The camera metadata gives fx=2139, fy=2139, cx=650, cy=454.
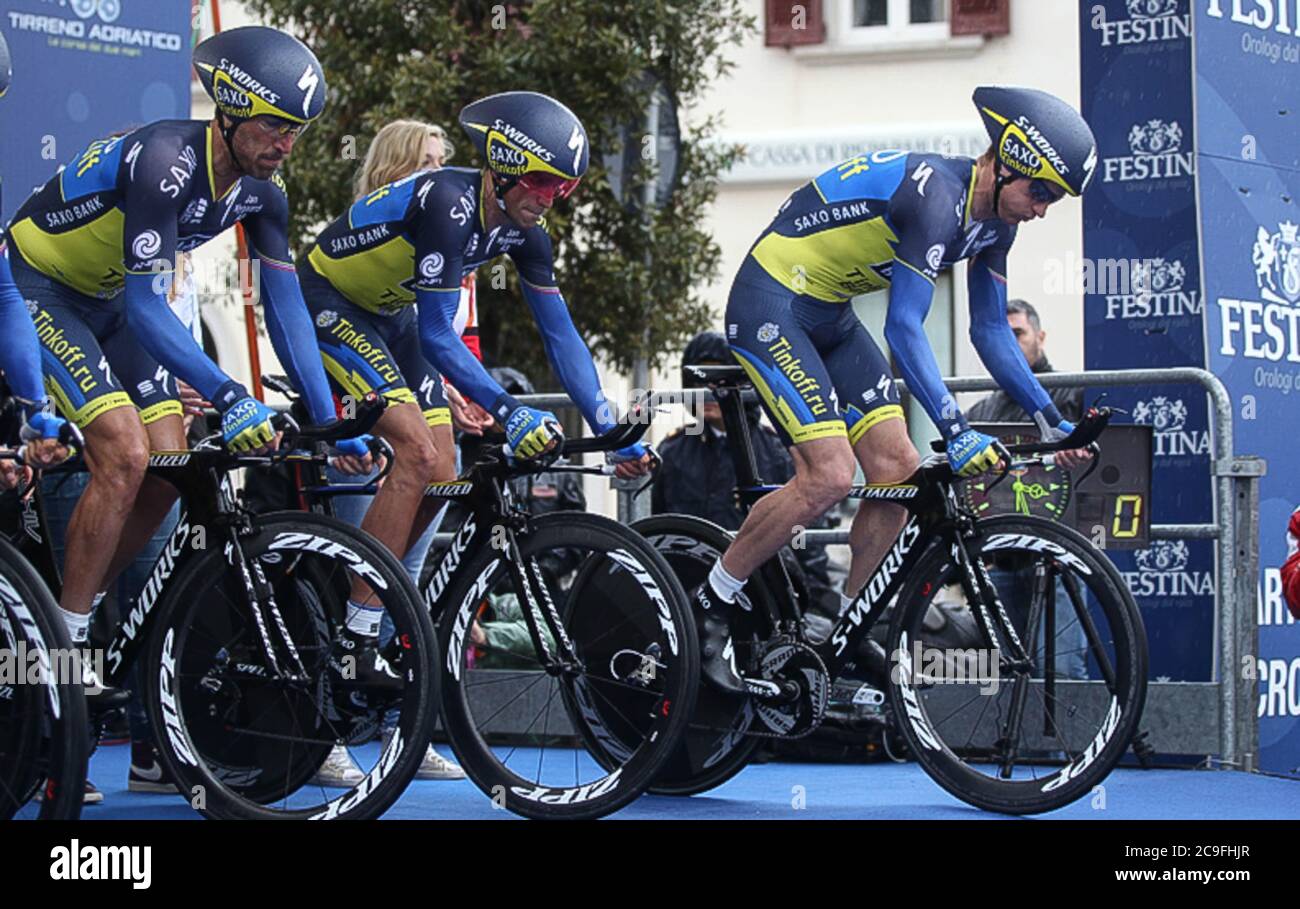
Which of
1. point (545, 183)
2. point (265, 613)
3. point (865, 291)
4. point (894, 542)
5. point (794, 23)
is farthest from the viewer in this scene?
point (794, 23)

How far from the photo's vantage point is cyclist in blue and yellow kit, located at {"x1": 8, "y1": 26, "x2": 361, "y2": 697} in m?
5.93

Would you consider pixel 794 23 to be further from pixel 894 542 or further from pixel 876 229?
pixel 894 542

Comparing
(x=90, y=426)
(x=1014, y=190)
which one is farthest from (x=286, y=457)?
(x=1014, y=190)

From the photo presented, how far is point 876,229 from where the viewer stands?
6781mm

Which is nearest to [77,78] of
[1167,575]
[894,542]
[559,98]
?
[894,542]

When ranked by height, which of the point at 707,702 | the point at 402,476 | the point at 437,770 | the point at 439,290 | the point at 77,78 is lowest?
the point at 437,770

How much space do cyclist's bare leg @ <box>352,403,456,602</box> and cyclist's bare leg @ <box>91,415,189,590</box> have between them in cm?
69

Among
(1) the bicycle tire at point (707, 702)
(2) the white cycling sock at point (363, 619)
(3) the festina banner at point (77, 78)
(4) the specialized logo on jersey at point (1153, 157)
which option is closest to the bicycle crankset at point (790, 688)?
(1) the bicycle tire at point (707, 702)

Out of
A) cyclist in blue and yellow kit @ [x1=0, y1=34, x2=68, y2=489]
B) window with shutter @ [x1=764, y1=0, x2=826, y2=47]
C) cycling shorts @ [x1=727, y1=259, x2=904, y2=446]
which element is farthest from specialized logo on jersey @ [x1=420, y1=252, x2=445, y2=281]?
window with shutter @ [x1=764, y1=0, x2=826, y2=47]

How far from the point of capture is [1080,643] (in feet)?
22.3

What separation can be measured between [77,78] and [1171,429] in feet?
15.4
